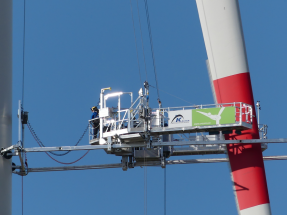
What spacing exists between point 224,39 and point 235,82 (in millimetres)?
2843

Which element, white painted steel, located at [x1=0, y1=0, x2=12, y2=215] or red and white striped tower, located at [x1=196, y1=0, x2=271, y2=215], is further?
red and white striped tower, located at [x1=196, y1=0, x2=271, y2=215]

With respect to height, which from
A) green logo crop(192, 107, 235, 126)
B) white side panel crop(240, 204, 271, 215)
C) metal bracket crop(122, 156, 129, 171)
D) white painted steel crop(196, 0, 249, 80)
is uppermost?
white painted steel crop(196, 0, 249, 80)

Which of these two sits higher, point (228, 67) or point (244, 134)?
point (228, 67)

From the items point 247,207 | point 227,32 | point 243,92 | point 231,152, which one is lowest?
point 247,207

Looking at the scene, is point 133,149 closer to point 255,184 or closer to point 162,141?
point 162,141

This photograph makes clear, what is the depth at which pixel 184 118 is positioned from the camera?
35.6 meters

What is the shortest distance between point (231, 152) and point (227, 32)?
24.6 feet

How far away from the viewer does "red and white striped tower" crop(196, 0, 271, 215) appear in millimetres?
39781

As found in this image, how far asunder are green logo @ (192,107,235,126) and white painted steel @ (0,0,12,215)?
10.6 meters

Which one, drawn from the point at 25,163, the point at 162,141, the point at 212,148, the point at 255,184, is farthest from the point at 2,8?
the point at 255,184

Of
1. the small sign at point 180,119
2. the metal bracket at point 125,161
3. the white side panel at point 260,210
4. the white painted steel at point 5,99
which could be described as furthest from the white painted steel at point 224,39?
the white painted steel at point 5,99

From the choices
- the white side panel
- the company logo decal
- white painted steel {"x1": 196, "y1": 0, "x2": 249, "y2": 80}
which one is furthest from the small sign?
the white side panel

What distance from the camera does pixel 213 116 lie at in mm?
35219

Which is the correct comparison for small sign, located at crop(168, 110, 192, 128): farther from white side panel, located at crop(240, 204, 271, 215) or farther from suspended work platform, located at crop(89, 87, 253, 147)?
white side panel, located at crop(240, 204, 271, 215)
